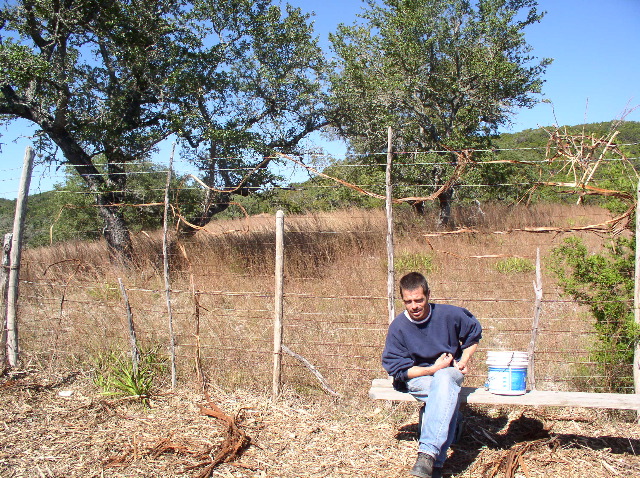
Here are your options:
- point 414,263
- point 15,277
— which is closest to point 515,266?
point 414,263

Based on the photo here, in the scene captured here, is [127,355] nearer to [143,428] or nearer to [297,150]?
[143,428]

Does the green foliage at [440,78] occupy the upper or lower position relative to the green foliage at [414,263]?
upper

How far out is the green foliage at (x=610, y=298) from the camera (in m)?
4.19

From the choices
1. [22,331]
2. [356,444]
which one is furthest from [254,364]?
[22,331]

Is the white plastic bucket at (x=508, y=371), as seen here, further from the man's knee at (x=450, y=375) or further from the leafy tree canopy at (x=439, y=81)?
the leafy tree canopy at (x=439, y=81)

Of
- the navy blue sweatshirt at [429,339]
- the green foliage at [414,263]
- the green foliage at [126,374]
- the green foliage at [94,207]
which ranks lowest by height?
the green foliage at [126,374]

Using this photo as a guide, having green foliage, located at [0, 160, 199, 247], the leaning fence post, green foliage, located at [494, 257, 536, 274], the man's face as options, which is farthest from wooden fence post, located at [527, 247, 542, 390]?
green foliage, located at [494, 257, 536, 274]

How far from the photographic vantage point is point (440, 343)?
143 inches

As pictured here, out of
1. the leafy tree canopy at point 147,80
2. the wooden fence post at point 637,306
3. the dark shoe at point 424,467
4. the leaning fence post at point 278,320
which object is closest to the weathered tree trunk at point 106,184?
the leafy tree canopy at point 147,80

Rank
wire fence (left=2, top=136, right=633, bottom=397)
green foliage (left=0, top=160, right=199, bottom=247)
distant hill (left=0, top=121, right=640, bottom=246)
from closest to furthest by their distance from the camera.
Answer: wire fence (left=2, top=136, right=633, bottom=397) → green foliage (left=0, top=160, right=199, bottom=247) → distant hill (left=0, top=121, right=640, bottom=246)

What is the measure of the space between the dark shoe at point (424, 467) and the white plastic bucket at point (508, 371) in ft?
2.19

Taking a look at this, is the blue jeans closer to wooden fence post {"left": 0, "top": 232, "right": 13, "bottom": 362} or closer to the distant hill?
the distant hill

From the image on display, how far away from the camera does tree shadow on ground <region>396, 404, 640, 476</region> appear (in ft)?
12.5

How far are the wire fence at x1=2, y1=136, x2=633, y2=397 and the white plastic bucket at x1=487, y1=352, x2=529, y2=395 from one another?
2.40 feet
